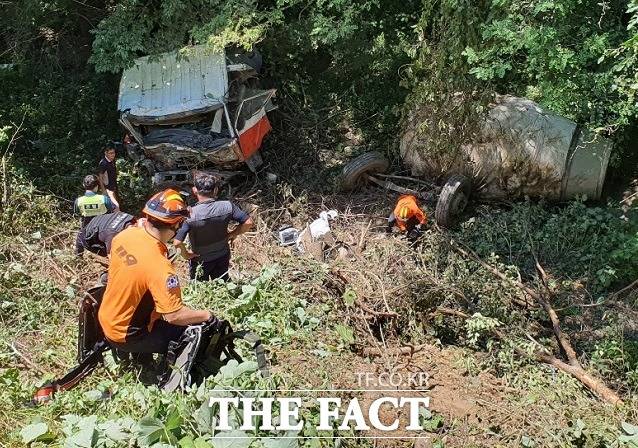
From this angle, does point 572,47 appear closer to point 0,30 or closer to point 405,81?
point 405,81

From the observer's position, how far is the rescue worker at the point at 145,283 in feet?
11.1

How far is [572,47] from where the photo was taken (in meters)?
5.98

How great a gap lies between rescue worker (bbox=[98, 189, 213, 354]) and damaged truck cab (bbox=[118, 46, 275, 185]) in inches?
176

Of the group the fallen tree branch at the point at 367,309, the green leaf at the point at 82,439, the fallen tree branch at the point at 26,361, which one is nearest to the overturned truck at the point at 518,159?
the fallen tree branch at the point at 367,309

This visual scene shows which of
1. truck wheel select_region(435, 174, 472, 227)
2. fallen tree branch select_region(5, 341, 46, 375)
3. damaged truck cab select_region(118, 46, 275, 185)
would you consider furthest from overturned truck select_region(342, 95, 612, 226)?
fallen tree branch select_region(5, 341, 46, 375)

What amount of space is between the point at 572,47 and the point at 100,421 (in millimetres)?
5336

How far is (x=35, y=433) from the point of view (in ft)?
11.0

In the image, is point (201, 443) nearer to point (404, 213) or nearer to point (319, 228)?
point (319, 228)

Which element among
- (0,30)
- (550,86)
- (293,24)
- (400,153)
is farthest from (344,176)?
(0,30)

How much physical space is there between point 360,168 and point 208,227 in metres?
3.59

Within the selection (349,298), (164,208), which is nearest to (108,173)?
(349,298)

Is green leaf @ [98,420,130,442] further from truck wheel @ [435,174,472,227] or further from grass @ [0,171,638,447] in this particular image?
truck wheel @ [435,174,472,227]

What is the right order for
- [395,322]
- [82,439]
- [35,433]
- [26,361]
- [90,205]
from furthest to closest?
[90,205], [395,322], [26,361], [35,433], [82,439]

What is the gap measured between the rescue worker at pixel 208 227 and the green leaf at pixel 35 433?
195 cm
